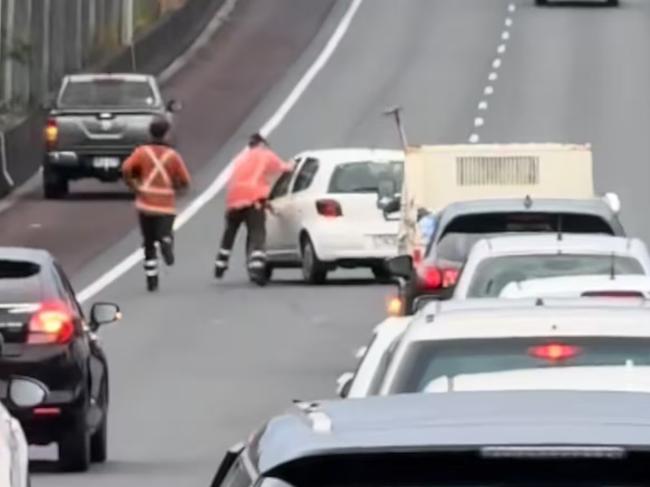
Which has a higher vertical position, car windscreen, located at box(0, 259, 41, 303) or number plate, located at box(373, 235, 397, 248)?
car windscreen, located at box(0, 259, 41, 303)

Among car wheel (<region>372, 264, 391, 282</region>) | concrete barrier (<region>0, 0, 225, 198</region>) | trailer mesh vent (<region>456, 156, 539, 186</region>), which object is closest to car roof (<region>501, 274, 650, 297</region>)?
trailer mesh vent (<region>456, 156, 539, 186</region>)

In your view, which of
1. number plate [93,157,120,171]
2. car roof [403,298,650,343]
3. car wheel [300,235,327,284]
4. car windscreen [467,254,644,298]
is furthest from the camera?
number plate [93,157,120,171]

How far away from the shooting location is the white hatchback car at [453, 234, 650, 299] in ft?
51.2

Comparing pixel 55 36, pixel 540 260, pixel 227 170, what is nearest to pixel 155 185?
pixel 540 260

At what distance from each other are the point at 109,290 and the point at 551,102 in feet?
77.5

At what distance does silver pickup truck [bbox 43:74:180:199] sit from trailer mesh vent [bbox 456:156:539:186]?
55.3ft

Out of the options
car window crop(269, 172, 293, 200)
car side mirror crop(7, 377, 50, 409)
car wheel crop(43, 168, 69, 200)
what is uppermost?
car side mirror crop(7, 377, 50, 409)

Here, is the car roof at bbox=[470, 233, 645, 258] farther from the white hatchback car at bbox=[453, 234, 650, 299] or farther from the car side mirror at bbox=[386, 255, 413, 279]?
the car side mirror at bbox=[386, 255, 413, 279]

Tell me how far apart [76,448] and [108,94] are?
2830cm

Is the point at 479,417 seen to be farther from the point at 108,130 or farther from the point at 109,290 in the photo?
the point at 108,130

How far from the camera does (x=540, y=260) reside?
1602 cm

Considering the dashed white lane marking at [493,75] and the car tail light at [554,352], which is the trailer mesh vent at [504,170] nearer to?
the car tail light at [554,352]

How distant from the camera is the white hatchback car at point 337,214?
31.7 meters

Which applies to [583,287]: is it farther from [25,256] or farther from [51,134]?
[51,134]
